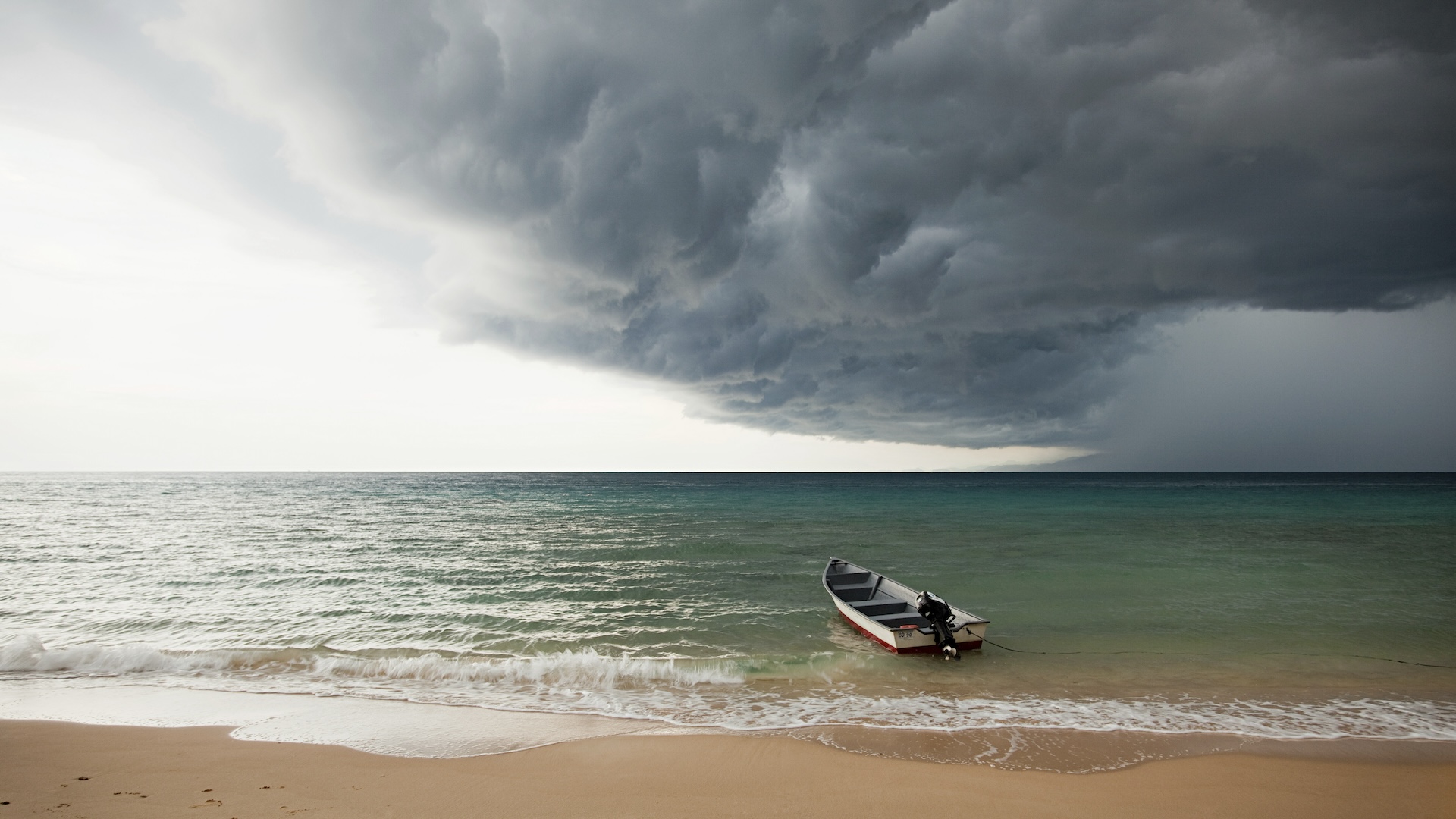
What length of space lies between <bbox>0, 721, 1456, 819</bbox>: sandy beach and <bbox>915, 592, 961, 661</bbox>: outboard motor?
5391 millimetres

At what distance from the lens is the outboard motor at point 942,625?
1402cm

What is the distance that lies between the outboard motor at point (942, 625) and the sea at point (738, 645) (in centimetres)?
43

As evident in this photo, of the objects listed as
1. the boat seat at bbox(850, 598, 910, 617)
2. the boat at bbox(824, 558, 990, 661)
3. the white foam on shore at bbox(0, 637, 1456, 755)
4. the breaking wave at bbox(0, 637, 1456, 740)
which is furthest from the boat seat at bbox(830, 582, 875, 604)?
the breaking wave at bbox(0, 637, 1456, 740)

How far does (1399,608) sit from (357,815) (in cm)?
2975

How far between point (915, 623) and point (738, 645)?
200 inches

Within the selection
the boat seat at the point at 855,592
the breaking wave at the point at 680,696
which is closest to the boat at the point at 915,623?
the boat seat at the point at 855,592

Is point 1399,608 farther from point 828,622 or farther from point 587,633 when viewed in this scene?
point 587,633

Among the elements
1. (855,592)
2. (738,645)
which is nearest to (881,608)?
(855,592)

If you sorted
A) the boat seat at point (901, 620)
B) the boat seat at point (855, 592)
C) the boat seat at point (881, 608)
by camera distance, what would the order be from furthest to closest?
the boat seat at point (855, 592) → the boat seat at point (881, 608) → the boat seat at point (901, 620)

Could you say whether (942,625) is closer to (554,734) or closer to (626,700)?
(626,700)

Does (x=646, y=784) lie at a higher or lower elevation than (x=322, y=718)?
higher

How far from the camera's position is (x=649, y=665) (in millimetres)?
13477

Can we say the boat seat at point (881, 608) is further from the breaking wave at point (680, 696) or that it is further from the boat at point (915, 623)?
the breaking wave at point (680, 696)

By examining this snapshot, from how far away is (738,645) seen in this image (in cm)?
1522
